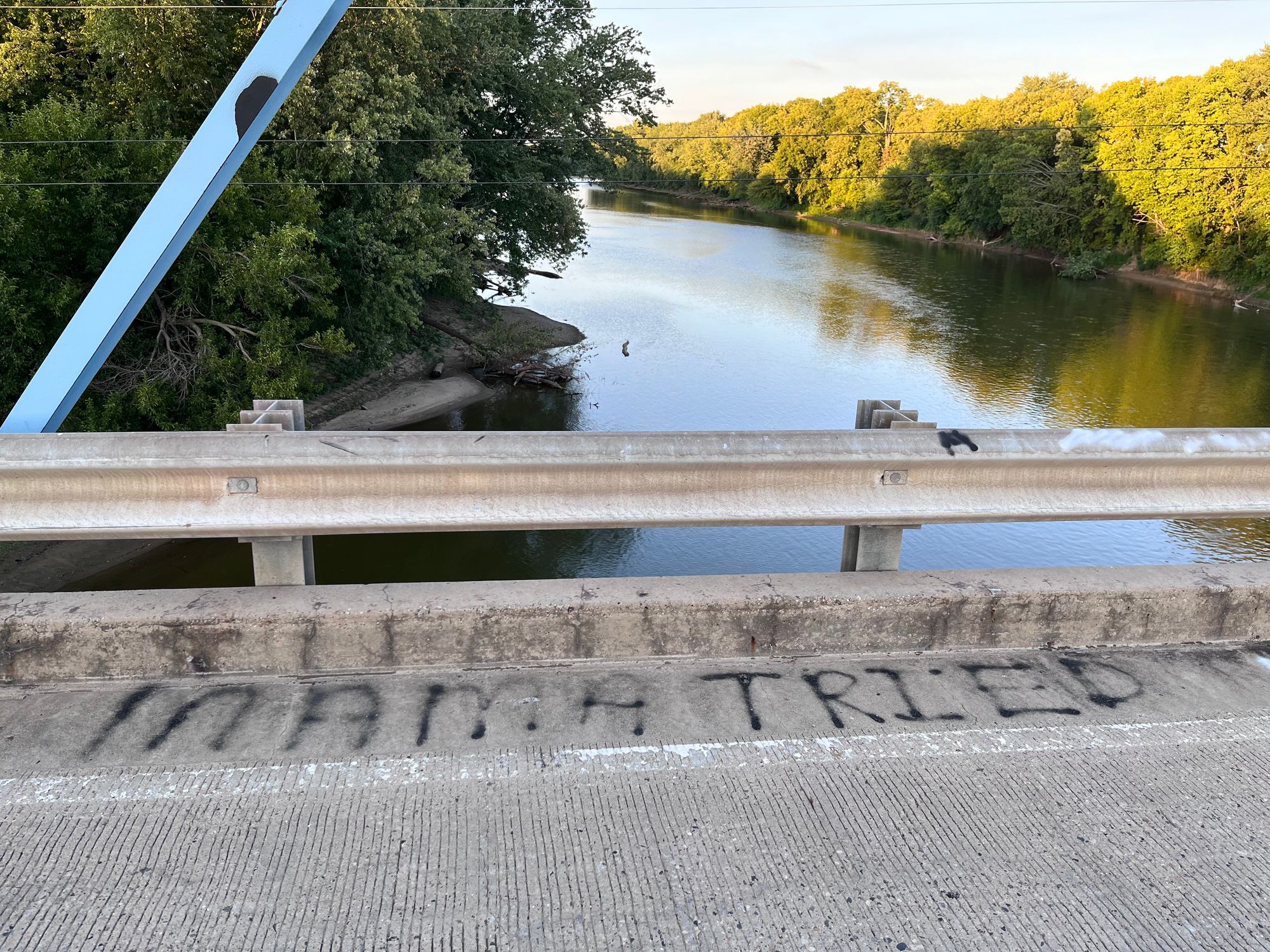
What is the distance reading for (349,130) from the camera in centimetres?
1358

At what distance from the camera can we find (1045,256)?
160ft

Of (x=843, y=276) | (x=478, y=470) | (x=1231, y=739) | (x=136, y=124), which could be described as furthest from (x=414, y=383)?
(x=843, y=276)

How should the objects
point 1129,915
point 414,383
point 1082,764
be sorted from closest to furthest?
point 1129,915 → point 1082,764 → point 414,383

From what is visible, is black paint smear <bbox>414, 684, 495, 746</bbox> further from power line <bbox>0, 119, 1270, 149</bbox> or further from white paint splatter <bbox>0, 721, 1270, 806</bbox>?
power line <bbox>0, 119, 1270, 149</bbox>

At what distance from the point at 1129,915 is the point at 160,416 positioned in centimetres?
1132

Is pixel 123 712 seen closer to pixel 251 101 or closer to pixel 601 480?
pixel 601 480

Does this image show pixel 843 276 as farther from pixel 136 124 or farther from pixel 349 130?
pixel 136 124

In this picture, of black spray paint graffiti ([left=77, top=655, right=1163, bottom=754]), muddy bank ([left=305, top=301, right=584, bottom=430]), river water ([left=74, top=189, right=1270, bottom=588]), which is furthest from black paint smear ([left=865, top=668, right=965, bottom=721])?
muddy bank ([left=305, top=301, right=584, bottom=430])

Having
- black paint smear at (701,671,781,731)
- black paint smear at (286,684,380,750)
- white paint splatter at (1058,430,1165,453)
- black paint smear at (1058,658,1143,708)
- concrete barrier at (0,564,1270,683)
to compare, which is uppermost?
white paint splatter at (1058,430,1165,453)

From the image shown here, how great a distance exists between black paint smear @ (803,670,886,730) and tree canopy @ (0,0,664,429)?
970cm

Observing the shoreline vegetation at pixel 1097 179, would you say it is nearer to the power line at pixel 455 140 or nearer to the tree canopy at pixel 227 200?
the power line at pixel 455 140

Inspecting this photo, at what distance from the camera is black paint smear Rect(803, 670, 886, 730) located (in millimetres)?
3283

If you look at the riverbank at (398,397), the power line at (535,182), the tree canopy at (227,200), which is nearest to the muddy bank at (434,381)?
the riverbank at (398,397)

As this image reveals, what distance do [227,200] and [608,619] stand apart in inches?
398
